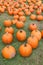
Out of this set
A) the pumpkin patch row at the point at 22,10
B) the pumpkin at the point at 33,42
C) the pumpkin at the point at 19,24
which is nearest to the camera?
the pumpkin at the point at 33,42

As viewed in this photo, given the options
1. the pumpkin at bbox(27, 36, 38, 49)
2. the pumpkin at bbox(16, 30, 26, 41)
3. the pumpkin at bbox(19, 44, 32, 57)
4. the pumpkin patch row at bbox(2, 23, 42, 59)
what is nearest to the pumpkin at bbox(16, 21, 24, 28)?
the pumpkin patch row at bbox(2, 23, 42, 59)

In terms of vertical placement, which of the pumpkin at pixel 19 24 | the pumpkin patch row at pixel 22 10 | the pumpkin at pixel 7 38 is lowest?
the pumpkin patch row at pixel 22 10

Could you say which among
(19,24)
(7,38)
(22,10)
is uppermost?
(7,38)

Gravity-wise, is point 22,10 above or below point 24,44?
below

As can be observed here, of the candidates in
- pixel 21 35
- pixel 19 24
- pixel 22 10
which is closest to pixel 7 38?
pixel 21 35

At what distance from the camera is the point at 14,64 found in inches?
109

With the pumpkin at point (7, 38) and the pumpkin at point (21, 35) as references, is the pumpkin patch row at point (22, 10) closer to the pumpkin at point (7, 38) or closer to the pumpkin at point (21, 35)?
the pumpkin at point (21, 35)

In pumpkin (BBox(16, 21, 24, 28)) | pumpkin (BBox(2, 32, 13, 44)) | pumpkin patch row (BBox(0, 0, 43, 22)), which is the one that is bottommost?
pumpkin patch row (BBox(0, 0, 43, 22))

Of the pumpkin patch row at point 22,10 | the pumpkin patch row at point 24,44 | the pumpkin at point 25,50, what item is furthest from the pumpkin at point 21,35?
the pumpkin patch row at point 22,10

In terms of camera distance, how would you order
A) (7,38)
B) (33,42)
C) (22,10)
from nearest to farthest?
(33,42) < (7,38) < (22,10)

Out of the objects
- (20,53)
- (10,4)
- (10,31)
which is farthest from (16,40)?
(10,4)

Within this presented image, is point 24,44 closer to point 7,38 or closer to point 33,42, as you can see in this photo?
point 33,42

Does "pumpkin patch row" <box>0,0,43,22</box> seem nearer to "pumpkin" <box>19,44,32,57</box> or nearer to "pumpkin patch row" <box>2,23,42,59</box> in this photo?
"pumpkin patch row" <box>2,23,42,59</box>

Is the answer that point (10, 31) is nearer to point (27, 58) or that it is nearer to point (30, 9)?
point (27, 58)
